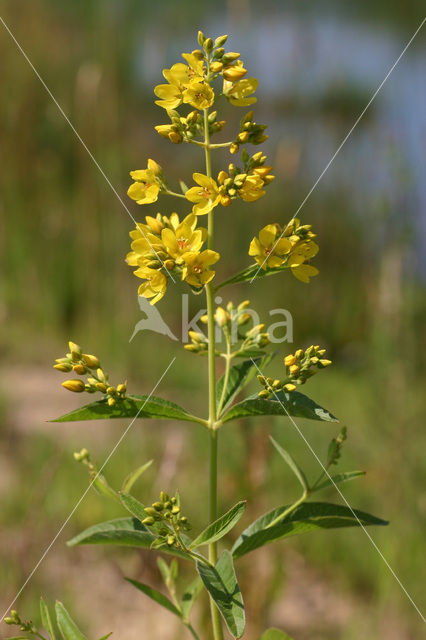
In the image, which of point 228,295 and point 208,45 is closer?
point 208,45

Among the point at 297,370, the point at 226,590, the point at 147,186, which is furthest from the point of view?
A: the point at 147,186

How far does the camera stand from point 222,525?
88cm

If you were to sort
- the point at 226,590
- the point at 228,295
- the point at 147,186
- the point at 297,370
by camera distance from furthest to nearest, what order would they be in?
1. the point at 228,295
2. the point at 147,186
3. the point at 297,370
4. the point at 226,590

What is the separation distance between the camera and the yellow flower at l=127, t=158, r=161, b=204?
1.05 m

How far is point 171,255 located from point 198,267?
71 mm

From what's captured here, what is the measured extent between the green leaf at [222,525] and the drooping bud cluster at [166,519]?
0.03 meters

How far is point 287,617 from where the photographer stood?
2678 mm

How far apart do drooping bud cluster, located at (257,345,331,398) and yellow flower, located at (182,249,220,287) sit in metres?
0.17

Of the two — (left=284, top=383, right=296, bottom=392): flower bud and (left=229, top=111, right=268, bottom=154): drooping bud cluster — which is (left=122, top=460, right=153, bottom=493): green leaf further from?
(left=229, top=111, right=268, bottom=154): drooping bud cluster

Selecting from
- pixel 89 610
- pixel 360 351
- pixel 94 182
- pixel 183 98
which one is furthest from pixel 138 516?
pixel 94 182

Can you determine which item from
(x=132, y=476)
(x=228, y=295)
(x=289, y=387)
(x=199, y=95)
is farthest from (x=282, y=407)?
(x=228, y=295)

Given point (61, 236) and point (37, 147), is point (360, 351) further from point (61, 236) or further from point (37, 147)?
point (37, 147)

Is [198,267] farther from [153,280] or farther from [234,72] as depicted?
[234,72]

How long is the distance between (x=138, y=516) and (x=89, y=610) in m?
1.88
